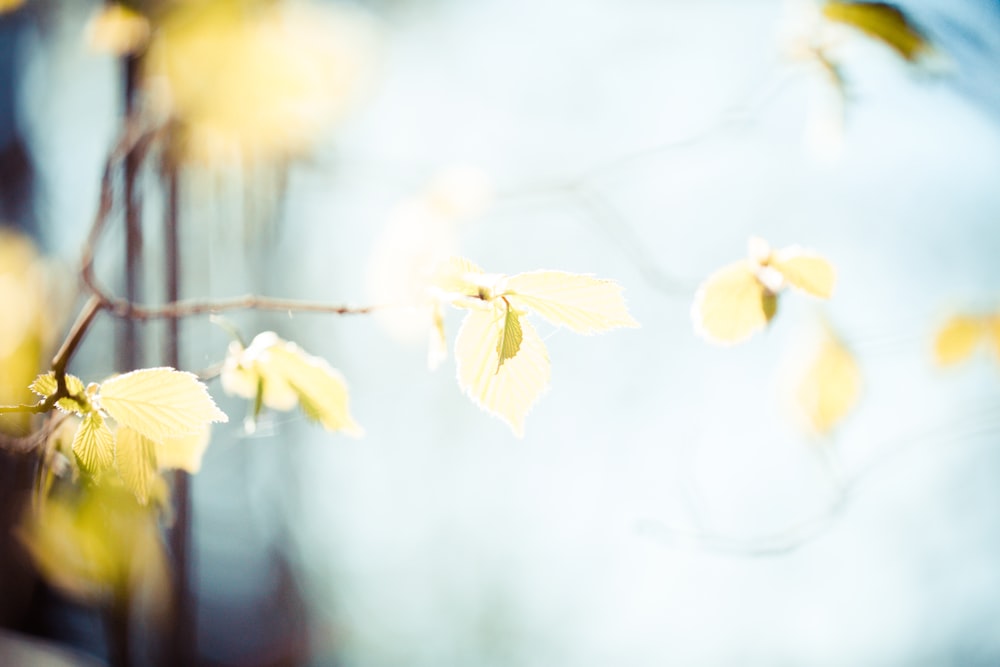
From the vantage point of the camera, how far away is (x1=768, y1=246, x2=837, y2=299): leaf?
→ 1.02 ft

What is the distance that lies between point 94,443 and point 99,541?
27cm

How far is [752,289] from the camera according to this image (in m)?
0.32

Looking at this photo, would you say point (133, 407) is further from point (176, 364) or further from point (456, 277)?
point (176, 364)

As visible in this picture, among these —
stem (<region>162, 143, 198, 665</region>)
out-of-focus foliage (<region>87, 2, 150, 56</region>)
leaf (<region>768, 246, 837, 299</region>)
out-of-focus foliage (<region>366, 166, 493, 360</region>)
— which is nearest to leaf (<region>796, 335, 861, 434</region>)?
leaf (<region>768, 246, 837, 299</region>)

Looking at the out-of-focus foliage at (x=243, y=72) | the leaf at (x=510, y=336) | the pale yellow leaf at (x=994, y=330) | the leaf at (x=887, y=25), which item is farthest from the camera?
the pale yellow leaf at (x=994, y=330)

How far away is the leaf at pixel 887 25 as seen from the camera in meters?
0.38

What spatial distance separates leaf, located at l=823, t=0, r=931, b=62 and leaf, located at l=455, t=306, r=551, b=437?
→ 36 centimetres

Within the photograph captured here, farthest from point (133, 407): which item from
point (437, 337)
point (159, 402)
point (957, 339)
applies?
point (957, 339)

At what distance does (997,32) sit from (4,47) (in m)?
1.97

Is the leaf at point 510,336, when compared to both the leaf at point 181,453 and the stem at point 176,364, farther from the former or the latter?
the stem at point 176,364

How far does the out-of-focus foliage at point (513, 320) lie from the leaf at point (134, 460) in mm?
178

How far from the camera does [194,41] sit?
48cm

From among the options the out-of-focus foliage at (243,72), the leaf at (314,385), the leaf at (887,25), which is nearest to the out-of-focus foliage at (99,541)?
the leaf at (314,385)

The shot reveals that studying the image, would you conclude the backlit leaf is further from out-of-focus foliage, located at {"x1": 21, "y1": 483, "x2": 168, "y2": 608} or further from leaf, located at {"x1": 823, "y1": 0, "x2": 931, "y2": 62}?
out-of-focus foliage, located at {"x1": 21, "y1": 483, "x2": 168, "y2": 608}
